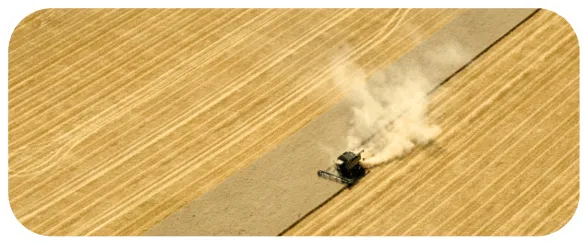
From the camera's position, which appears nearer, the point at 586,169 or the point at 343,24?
the point at 586,169

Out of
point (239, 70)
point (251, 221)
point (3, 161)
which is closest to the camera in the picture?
point (251, 221)

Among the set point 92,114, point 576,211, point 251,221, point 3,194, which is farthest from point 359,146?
point 3,194

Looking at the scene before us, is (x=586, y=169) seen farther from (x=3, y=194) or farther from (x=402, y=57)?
(x=3, y=194)

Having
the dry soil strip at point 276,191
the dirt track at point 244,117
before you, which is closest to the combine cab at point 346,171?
the dry soil strip at point 276,191

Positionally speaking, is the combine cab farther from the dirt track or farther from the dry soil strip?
the dirt track

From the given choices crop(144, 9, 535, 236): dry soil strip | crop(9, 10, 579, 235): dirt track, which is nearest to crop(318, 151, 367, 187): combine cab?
crop(144, 9, 535, 236): dry soil strip

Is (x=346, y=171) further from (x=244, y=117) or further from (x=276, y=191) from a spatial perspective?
(x=244, y=117)

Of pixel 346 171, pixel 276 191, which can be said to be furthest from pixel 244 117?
pixel 346 171

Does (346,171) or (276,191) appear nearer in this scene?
(276,191)
